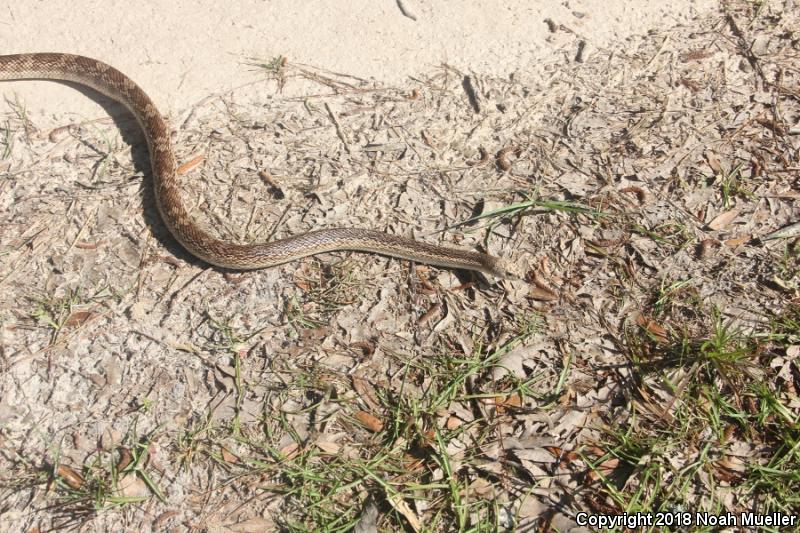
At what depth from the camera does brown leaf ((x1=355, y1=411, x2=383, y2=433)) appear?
438 cm

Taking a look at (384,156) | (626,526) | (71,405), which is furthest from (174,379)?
(626,526)

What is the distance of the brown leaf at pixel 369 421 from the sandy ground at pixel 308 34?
381 centimetres

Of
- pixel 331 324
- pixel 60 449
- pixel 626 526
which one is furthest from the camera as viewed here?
pixel 331 324

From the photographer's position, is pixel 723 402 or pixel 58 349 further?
pixel 58 349

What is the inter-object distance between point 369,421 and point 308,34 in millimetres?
4548

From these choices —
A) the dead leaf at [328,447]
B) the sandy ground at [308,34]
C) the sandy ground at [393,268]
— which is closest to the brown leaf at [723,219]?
the sandy ground at [393,268]

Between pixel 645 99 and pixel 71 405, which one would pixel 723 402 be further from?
pixel 71 405

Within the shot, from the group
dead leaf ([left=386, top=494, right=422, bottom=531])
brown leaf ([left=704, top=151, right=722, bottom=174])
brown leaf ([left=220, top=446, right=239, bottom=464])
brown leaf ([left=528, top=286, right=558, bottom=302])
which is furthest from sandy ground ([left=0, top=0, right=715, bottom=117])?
dead leaf ([left=386, top=494, right=422, bottom=531])

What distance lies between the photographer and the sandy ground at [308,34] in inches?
259

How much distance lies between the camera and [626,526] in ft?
13.0

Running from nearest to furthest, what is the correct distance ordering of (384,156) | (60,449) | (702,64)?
1. (60,449)
2. (384,156)
3. (702,64)

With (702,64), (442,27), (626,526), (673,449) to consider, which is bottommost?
(626,526)

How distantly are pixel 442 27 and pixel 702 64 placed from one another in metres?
2.90

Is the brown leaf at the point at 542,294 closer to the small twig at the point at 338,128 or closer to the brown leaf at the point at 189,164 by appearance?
the small twig at the point at 338,128
